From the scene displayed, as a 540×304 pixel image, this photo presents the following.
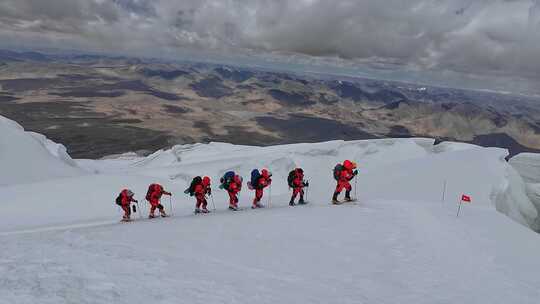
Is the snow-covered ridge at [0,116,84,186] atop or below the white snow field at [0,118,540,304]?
atop

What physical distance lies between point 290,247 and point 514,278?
6.27 meters

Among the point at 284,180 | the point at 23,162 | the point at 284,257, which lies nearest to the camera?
the point at 284,257

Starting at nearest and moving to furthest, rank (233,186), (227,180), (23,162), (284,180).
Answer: (233,186), (227,180), (23,162), (284,180)

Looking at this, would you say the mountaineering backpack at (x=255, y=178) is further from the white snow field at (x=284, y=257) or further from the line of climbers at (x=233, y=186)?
the white snow field at (x=284, y=257)

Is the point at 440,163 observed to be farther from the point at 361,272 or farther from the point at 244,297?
the point at 244,297

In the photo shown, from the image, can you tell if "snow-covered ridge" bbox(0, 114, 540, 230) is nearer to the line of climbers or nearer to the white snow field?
the white snow field

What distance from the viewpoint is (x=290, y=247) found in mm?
11836

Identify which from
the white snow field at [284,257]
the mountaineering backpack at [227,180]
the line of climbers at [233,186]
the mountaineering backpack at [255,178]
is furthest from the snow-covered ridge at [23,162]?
the mountaineering backpack at [255,178]

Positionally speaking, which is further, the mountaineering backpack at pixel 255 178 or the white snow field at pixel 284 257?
the mountaineering backpack at pixel 255 178

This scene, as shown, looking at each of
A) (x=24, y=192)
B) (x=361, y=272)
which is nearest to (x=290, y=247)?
(x=361, y=272)

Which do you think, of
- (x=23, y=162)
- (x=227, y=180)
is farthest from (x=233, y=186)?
(x=23, y=162)

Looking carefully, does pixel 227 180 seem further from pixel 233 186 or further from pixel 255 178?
pixel 255 178

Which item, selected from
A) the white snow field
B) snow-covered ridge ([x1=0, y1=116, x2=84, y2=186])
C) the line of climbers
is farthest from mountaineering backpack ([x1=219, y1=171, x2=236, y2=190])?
snow-covered ridge ([x1=0, y1=116, x2=84, y2=186])

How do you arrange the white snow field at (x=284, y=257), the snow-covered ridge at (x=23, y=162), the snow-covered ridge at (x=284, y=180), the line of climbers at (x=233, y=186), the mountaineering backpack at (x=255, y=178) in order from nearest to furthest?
the white snow field at (x=284, y=257), the line of climbers at (x=233, y=186), the mountaineering backpack at (x=255, y=178), the snow-covered ridge at (x=284, y=180), the snow-covered ridge at (x=23, y=162)
